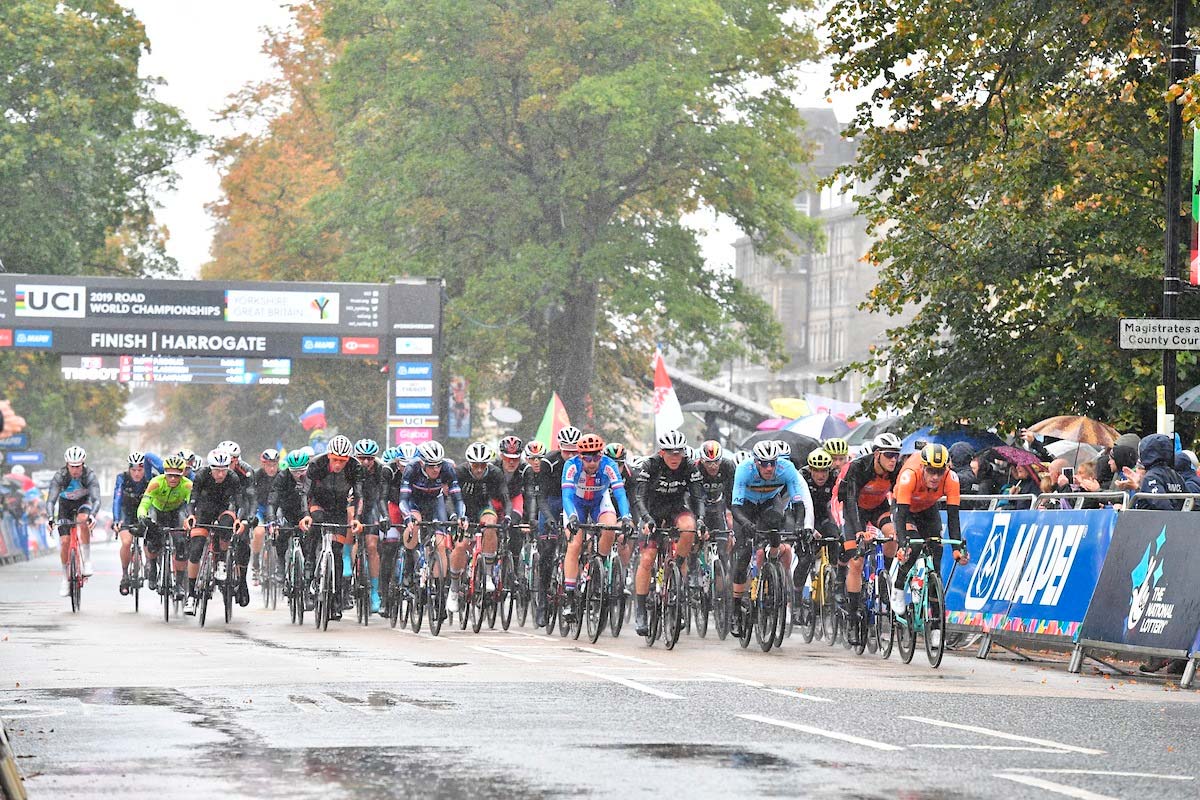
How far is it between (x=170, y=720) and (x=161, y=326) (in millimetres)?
34103

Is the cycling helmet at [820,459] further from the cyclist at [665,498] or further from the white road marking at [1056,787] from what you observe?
the white road marking at [1056,787]

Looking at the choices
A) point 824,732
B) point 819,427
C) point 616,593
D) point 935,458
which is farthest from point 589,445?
point 819,427

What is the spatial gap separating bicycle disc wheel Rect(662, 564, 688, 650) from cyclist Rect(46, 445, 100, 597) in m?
8.91

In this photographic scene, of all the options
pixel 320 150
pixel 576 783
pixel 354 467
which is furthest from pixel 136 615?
pixel 320 150

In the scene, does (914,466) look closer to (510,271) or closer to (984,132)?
(984,132)

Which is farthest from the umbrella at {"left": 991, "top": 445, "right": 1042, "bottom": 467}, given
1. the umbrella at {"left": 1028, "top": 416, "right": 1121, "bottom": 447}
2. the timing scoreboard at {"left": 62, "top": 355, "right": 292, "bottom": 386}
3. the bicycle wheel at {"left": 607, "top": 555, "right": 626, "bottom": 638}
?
the timing scoreboard at {"left": 62, "top": 355, "right": 292, "bottom": 386}

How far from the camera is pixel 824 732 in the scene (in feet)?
38.4

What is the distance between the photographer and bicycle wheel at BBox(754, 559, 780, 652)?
19.5 m

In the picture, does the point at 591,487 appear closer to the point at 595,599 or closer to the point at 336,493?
the point at 595,599

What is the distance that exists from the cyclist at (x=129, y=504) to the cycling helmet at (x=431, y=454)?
438 centimetres

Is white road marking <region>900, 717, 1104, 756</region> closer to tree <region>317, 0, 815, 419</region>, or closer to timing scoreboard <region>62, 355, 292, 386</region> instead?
timing scoreboard <region>62, 355, 292, 386</region>

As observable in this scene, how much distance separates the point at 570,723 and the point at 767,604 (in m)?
7.83

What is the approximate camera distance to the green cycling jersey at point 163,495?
82.7ft

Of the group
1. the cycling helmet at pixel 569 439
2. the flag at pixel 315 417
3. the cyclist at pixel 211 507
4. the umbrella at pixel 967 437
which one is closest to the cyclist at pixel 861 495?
the cycling helmet at pixel 569 439
